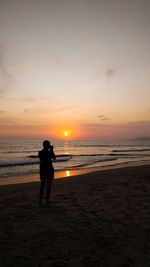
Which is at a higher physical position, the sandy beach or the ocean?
the sandy beach

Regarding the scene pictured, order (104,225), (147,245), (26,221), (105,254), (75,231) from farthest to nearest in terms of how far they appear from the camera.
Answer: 1. (26,221)
2. (104,225)
3. (75,231)
4. (147,245)
5. (105,254)

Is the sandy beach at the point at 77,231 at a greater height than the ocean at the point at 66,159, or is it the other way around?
the sandy beach at the point at 77,231

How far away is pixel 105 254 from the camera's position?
131 inches

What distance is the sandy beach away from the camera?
3.23 metres

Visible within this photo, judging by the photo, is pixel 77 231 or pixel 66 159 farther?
pixel 66 159

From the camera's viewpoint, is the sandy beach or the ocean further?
the ocean

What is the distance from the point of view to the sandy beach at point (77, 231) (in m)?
3.23

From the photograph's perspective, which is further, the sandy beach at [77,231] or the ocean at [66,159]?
the ocean at [66,159]

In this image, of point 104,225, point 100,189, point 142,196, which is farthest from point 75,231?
point 100,189

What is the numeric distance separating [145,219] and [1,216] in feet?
13.8

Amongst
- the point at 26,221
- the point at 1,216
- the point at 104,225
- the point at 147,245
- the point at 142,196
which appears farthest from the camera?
the point at 142,196

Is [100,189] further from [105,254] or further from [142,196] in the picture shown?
[105,254]

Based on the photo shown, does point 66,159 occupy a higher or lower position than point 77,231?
lower

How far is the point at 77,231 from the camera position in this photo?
14.1 feet
